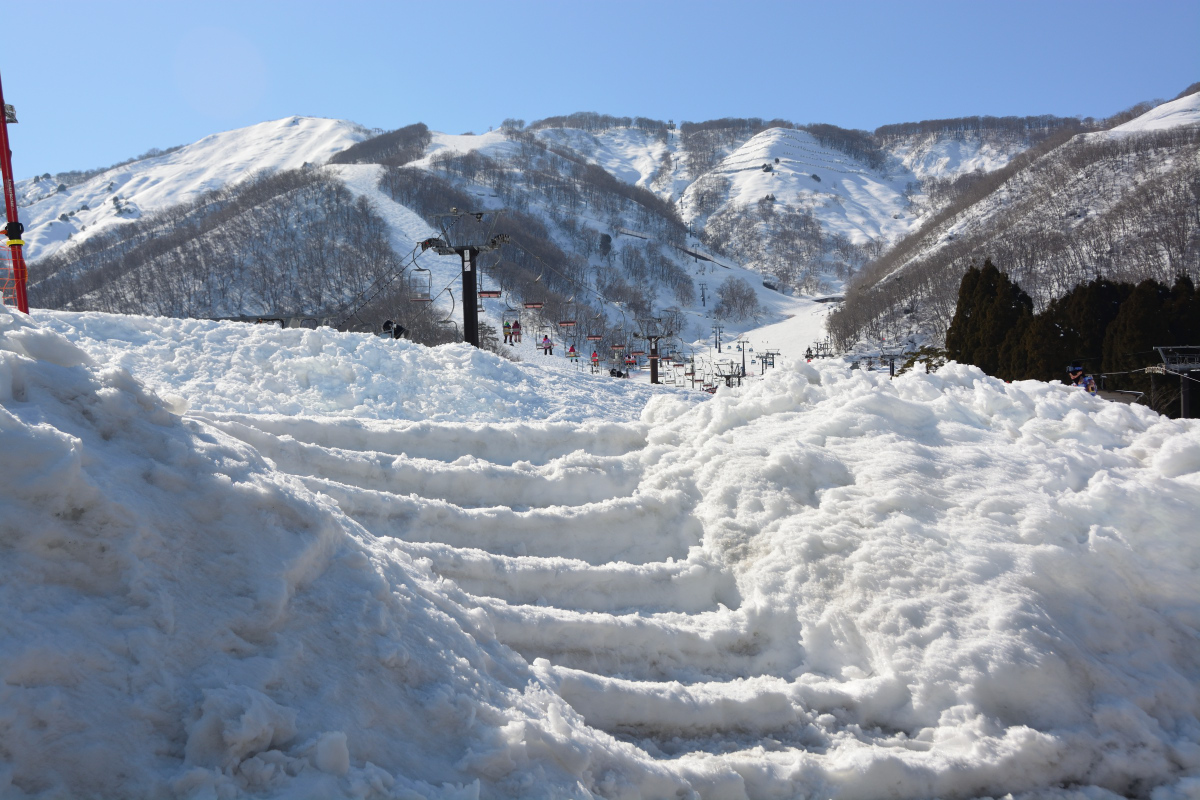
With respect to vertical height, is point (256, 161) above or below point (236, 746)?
above

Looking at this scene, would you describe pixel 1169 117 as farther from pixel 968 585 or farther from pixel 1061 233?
pixel 968 585

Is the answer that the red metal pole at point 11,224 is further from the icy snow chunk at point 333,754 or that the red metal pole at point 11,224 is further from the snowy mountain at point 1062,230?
the snowy mountain at point 1062,230

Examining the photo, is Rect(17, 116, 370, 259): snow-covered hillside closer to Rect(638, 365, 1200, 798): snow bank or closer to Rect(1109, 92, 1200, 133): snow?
Rect(1109, 92, 1200, 133): snow

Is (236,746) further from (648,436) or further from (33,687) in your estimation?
(648,436)

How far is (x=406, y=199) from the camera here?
11762cm

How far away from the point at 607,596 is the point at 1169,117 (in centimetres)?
17548

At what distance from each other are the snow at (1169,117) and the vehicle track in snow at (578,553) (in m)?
160

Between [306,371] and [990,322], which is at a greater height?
[990,322]

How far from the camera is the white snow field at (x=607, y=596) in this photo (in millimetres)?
2365

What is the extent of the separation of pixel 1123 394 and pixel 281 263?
96.5 metres

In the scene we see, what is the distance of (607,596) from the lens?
4562 millimetres

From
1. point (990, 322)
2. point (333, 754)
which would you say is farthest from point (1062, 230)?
point (333, 754)

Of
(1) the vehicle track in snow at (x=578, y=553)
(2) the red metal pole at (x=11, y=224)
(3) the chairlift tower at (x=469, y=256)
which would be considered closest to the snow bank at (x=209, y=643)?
(1) the vehicle track in snow at (x=578, y=553)

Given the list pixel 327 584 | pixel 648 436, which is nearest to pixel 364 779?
pixel 327 584
